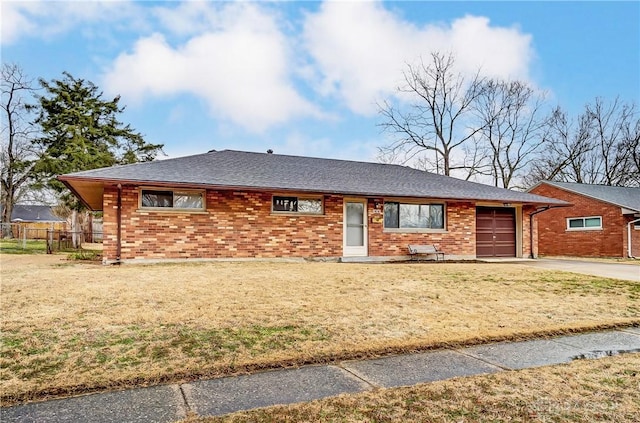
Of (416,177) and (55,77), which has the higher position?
(55,77)

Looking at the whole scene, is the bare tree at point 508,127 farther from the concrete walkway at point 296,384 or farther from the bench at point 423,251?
the concrete walkway at point 296,384

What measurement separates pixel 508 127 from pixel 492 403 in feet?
110

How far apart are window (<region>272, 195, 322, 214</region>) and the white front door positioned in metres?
1.08

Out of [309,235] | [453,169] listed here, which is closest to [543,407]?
[309,235]

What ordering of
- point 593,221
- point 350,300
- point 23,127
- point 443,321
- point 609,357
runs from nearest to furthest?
point 609,357, point 443,321, point 350,300, point 593,221, point 23,127

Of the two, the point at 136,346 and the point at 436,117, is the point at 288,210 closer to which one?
the point at 136,346

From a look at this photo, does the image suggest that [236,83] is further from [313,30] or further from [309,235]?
[309,235]

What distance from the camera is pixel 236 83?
58.3ft

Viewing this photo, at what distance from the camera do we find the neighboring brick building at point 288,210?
11.9 meters

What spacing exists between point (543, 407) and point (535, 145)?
3415 cm

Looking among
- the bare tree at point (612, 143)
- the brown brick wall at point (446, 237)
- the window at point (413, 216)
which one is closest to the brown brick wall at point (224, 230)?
the brown brick wall at point (446, 237)

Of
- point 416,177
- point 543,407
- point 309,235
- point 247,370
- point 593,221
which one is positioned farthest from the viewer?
point 593,221

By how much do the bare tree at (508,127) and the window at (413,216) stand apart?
1834 cm

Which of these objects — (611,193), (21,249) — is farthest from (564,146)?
(21,249)
